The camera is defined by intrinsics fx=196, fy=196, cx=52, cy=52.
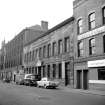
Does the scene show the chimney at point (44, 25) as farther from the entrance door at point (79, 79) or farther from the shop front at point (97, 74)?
the shop front at point (97, 74)

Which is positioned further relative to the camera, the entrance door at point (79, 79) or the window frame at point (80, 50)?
the entrance door at point (79, 79)

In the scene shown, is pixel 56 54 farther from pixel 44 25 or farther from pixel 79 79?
pixel 44 25

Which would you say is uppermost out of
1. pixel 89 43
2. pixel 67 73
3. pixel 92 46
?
pixel 89 43

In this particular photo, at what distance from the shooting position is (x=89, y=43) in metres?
25.2

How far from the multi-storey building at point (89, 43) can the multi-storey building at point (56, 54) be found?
178cm

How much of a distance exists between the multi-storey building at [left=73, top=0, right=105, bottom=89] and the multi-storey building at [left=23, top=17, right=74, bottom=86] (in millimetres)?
1777

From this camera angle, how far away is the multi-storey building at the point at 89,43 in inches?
902

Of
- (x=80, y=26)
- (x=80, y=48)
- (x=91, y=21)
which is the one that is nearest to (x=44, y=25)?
(x=80, y=26)

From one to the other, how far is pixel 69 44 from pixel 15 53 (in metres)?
37.3

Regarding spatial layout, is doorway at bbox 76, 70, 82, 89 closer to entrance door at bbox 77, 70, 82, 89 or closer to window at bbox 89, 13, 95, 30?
entrance door at bbox 77, 70, 82, 89

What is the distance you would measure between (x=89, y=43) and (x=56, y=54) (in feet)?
32.2

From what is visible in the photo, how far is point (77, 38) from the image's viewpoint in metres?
27.8

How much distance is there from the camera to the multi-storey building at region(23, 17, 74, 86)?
30.2 metres

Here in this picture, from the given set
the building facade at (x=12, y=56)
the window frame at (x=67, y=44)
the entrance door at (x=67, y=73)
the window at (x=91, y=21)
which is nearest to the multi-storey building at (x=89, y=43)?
the window at (x=91, y=21)
